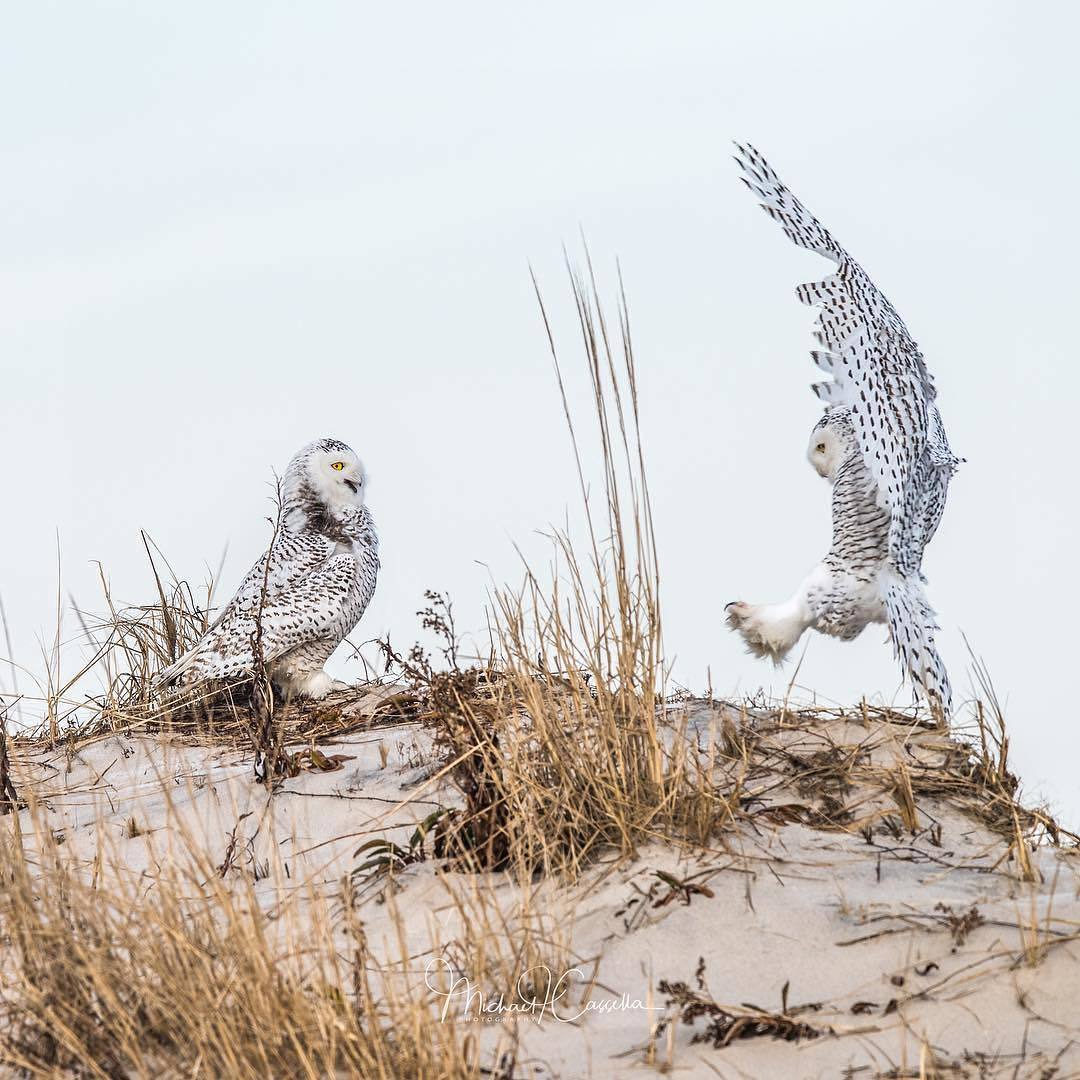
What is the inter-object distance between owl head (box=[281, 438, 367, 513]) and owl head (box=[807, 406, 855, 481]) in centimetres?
210

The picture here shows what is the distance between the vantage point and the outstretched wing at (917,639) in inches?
210

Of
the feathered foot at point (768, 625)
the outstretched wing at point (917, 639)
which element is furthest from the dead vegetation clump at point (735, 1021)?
the feathered foot at point (768, 625)

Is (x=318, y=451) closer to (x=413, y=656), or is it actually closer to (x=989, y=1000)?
(x=413, y=656)

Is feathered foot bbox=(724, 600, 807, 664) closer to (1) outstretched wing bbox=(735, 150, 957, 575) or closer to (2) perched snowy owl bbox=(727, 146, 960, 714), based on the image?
(2) perched snowy owl bbox=(727, 146, 960, 714)

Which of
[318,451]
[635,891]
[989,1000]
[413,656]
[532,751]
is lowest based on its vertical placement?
[989,1000]

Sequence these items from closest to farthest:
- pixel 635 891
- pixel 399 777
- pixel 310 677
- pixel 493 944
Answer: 1. pixel 493 944
2. pixel 635 891
3. pixel 399 777
4. pixel 310 677

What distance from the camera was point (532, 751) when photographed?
13.3ft

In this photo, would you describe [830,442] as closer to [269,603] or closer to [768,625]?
[768,625]

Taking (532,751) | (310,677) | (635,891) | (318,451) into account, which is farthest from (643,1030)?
(318,451)

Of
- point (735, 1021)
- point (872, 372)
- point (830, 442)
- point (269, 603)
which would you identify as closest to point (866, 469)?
point (830, 442)

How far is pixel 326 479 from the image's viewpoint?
6.57 meters

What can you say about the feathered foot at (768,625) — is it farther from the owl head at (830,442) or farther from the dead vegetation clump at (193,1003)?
the dead vegetation clump at (193,1003)

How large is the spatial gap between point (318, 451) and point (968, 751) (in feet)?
10.9

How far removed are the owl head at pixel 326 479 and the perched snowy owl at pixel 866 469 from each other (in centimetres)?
183
